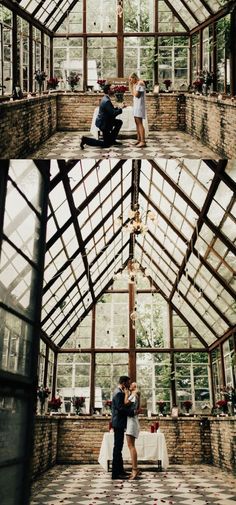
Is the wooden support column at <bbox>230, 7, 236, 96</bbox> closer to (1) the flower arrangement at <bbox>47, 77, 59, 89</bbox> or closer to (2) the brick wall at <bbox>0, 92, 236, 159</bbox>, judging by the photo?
(2) the brick wall at <bbox>0, 92, 236, 159</bbox>

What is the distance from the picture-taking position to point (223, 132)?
30.2 feet

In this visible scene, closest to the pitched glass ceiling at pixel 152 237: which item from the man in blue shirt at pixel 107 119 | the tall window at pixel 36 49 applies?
the man in blue shirt at pixel 107 119

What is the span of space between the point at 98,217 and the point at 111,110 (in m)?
2.85

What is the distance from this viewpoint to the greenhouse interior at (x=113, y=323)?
2965 millimetres

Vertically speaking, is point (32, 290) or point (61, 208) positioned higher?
point (61, 208)

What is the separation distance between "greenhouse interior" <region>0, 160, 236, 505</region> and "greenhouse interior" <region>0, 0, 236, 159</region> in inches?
38.4

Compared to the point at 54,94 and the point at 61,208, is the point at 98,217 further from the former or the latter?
the point at 54,94

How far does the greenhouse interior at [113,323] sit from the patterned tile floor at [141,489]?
35 millimetres

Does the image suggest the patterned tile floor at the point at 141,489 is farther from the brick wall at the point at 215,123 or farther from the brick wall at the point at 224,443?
the brick wall at the point at 215,123

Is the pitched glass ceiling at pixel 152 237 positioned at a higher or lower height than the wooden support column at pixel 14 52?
lower

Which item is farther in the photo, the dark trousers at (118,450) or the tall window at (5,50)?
the tall window at (5,50)

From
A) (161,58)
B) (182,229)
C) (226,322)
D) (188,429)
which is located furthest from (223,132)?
(161,58)

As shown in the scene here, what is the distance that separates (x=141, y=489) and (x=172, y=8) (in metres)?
12.3

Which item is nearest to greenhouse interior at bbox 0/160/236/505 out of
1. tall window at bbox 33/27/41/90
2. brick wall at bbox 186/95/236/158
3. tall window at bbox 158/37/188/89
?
tall window at bbox 33/27/41/90
